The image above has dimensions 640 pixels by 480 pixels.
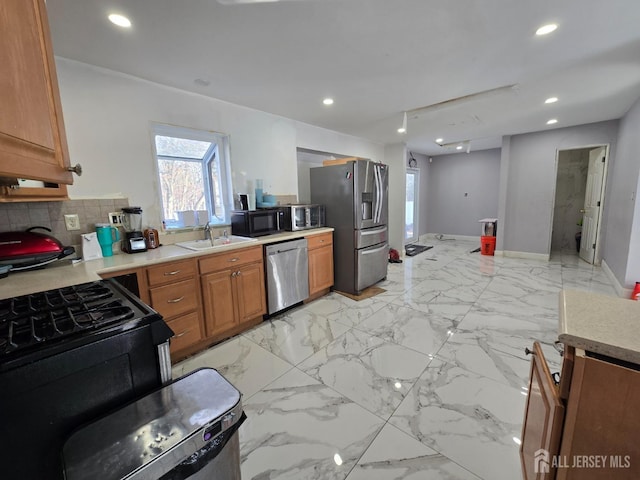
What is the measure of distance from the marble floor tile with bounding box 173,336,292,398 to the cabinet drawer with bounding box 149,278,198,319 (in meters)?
0.44

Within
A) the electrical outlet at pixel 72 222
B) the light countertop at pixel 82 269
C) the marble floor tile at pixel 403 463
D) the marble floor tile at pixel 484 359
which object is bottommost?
the marble floor tile at pixel 403 463

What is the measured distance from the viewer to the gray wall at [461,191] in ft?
22.5

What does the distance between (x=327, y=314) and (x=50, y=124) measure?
2660 millimetres

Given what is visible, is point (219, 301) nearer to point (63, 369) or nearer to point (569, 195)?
point (63, 369)

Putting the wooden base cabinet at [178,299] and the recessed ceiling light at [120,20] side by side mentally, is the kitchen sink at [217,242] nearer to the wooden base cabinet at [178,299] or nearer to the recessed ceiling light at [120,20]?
the wooden base cabinet at [178,299]

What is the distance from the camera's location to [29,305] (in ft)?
3.54

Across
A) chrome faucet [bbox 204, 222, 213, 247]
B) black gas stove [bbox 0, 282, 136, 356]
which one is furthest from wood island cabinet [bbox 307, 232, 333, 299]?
black gas stove [bbox 0, 282, 136, 356]

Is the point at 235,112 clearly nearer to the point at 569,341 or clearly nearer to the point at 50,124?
the point at 50,124

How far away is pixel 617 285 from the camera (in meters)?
3.56

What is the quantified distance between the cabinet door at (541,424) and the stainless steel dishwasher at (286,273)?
2.22 m

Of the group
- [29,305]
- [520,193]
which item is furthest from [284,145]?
[520,193]

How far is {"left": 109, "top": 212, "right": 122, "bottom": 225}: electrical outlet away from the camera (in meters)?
2.26

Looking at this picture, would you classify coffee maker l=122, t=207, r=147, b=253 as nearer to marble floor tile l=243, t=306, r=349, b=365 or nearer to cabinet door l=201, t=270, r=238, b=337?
cabinet door l=201, t=270, r=238, b=337

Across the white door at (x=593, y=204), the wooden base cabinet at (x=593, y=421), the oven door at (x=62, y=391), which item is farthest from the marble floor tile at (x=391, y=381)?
the white door at (x=593, y=204)
